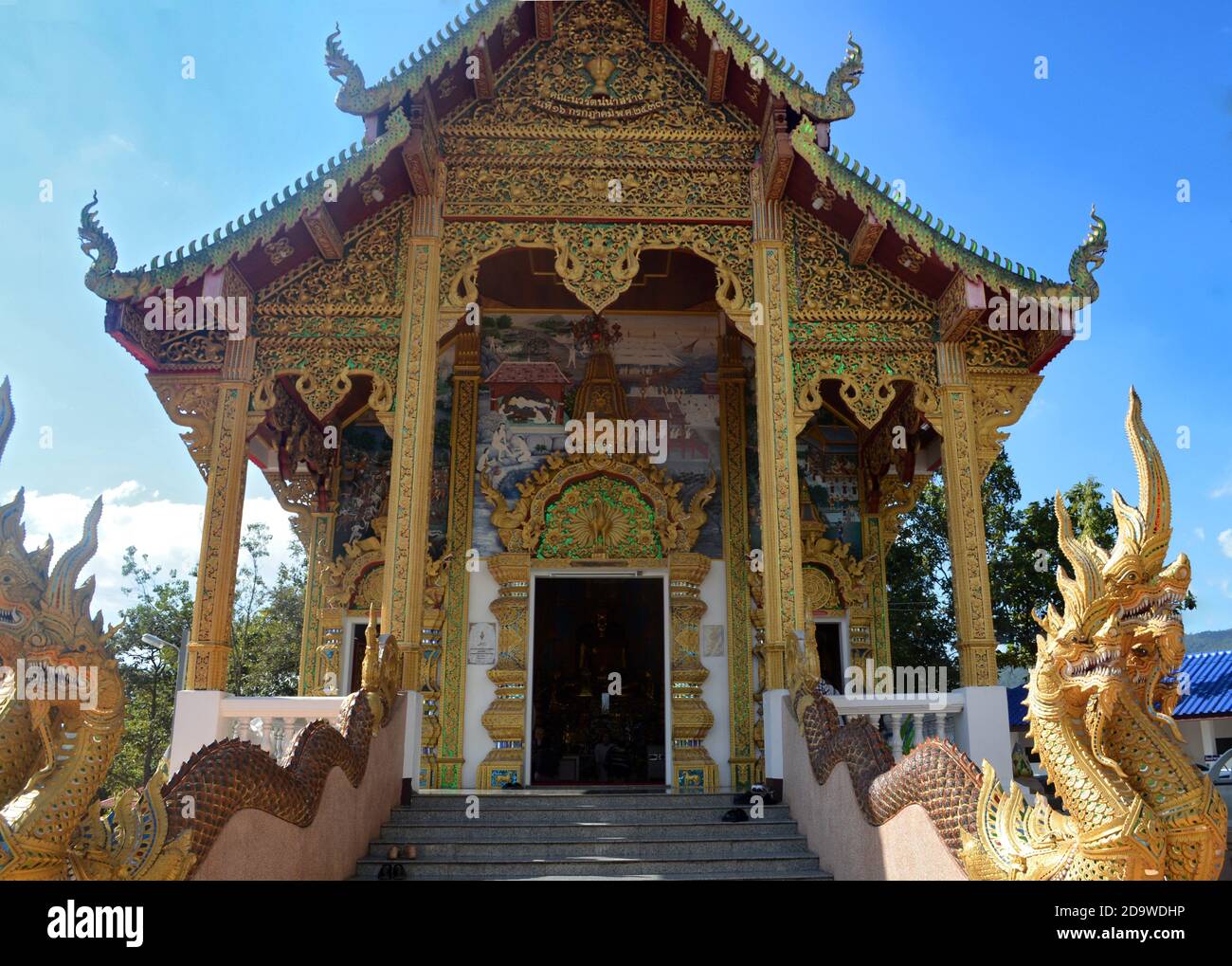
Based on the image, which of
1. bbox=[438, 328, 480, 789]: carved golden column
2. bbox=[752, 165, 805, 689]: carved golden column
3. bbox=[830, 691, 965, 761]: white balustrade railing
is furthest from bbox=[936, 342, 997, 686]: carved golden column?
bbox=[438, 328, 480, 789]: carved golden column

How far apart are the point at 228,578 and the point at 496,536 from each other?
2795mm

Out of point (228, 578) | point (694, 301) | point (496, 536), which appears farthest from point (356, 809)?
point (694, 301)

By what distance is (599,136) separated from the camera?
28.2ft

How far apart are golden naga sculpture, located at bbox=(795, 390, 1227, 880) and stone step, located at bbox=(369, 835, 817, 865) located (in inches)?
104

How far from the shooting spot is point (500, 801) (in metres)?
6.88

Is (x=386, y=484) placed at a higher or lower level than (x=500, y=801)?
higher

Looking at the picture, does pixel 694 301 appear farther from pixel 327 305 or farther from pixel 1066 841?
pixel 1066 841

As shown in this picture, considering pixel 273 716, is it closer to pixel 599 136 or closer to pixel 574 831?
pixel 574 831

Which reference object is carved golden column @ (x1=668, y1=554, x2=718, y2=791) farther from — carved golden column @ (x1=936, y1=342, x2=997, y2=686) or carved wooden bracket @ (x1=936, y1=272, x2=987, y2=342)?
carved wooden bracket @ (x1=936, y1=272, x2=987, y2=342)

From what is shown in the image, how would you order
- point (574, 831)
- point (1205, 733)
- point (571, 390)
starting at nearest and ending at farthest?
point (574, 831) → point (571, 390) → point (1205, 733)

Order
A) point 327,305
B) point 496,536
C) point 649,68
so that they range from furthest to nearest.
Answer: point 496,536, point 649,68, point 327,305

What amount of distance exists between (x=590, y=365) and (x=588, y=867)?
559cm

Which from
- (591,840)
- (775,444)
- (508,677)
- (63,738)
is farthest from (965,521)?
(63,738)

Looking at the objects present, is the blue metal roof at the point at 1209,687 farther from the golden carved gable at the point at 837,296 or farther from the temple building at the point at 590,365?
the golden carved gable at the point at 837,296
